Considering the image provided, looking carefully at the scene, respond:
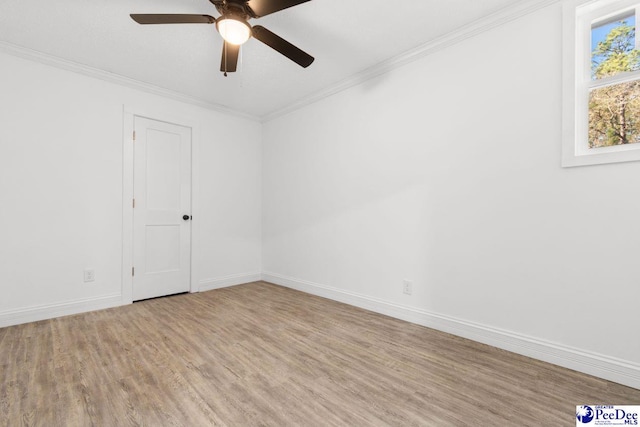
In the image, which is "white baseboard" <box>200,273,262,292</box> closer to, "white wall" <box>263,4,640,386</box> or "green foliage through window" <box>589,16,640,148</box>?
"white wall" <box>263,4,640,386</box>

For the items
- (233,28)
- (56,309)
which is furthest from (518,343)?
(56,309)

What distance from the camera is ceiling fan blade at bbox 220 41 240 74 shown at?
2.18 meters

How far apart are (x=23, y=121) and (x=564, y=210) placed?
477 cm

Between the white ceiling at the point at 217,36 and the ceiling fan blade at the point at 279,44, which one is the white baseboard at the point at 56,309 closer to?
the white ceiling at the point at 217,36

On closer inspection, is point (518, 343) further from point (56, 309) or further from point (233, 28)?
point (56, 309)

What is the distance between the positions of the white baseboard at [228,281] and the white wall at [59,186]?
1035 mm

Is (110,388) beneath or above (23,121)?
beneath

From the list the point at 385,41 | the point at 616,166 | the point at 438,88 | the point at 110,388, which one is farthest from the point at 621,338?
the point at 110,388

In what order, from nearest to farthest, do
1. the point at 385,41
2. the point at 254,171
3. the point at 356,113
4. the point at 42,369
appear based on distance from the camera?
1. the point at 42,369
2. the point at 385,41
3. the point at 356,113
4. the point at 254,171

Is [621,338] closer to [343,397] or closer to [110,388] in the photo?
[343,397]

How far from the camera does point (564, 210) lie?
6.81 feet

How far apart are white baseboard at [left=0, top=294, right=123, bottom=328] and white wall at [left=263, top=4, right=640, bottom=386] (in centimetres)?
245

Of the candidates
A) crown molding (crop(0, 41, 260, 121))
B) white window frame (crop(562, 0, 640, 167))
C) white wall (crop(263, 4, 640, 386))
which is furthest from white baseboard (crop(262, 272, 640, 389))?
crown molding (crop(0, 41, 260, 121))

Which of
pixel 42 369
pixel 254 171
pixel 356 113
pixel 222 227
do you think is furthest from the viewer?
pixel 254 171
